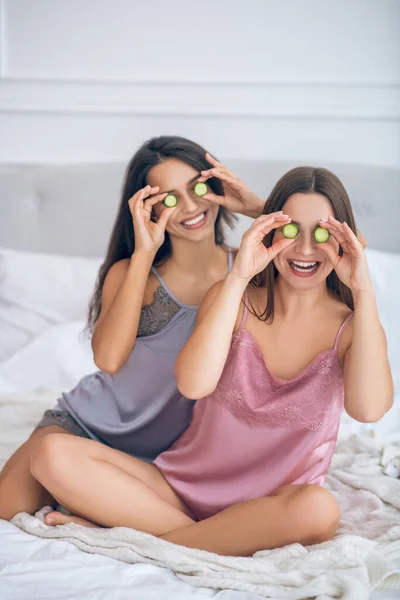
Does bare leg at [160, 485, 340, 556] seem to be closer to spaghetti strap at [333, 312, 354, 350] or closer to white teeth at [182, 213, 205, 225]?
spaghetti strap at [333, 312, 354, 350]

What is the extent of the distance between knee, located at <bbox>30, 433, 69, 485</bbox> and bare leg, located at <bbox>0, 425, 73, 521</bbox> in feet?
0.22

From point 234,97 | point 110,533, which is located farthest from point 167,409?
point 234,97

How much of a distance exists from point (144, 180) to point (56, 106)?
2.63 feet

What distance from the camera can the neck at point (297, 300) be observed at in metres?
1.18

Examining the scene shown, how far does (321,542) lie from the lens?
1.09 metres

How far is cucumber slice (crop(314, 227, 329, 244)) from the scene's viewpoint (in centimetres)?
109

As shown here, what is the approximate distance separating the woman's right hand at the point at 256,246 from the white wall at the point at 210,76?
0.91m

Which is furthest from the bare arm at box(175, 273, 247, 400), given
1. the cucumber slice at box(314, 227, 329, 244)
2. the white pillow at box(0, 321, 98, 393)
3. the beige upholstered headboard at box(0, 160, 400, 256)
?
the beige upholstered headboard at box(0, 160, 400, 256)

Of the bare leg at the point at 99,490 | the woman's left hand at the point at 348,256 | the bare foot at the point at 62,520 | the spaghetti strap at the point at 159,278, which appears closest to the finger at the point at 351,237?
the woman's left hand at the point at 348,256

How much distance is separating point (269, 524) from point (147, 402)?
1.18 feet

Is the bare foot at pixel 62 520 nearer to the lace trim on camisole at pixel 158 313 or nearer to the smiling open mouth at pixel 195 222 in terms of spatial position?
the lace trim on camisole at pixel 158 313

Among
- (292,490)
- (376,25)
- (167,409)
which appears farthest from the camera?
(376,25)

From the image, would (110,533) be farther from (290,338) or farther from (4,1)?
(4,1)

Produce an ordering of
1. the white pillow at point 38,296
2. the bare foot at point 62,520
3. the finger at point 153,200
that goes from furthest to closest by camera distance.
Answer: the white pillow at point 38,296
the finger at point 153,200
the bare foot at point 62,520
